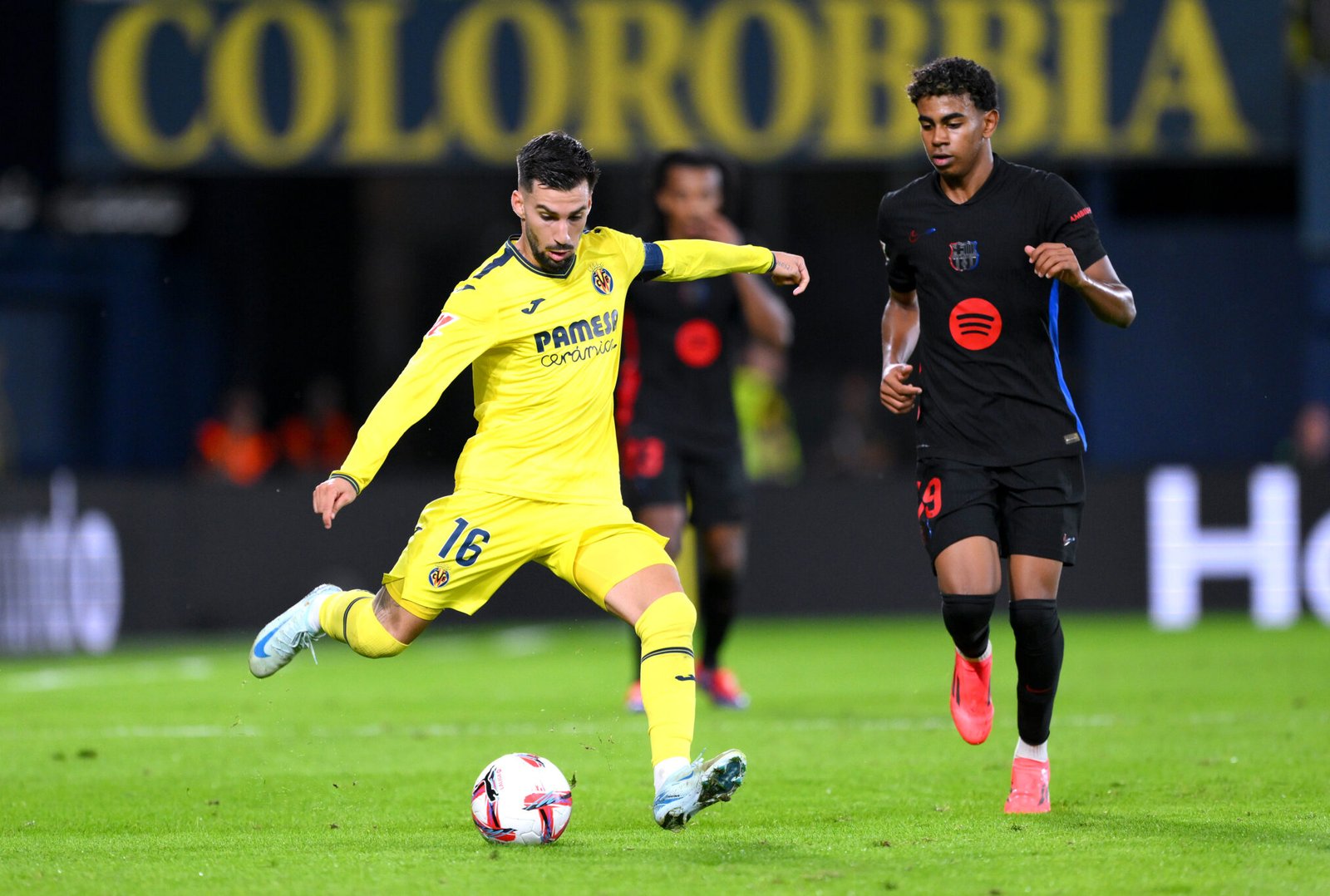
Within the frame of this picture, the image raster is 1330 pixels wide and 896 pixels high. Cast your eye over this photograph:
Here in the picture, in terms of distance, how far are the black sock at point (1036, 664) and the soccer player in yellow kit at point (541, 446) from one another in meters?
1.02

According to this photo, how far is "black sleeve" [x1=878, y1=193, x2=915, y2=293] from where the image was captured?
6.15 metres

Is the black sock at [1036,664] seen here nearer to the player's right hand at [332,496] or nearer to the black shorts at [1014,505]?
the black shorts at [1014,505]

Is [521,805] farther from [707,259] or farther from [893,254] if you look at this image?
[893,254]

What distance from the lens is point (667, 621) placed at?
5.55 metres

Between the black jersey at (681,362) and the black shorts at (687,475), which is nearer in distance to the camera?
the black shorts at (687,475)

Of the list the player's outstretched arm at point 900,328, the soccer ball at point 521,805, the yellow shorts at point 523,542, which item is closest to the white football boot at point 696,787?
the soccer ball at point 521,805

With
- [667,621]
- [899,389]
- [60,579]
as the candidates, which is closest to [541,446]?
[667,621]

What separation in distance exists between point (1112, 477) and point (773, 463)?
342cm

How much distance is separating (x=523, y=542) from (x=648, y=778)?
1.47 meters

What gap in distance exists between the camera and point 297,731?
8.54 metres

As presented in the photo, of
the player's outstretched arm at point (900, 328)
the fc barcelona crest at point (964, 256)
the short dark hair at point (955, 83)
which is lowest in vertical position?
the player's outstretched arm at point (900, 328)

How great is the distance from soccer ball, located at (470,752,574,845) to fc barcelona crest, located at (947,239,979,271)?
6.47 feet

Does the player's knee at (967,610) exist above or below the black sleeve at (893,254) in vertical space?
below

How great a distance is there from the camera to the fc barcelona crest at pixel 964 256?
→ 5957mm
